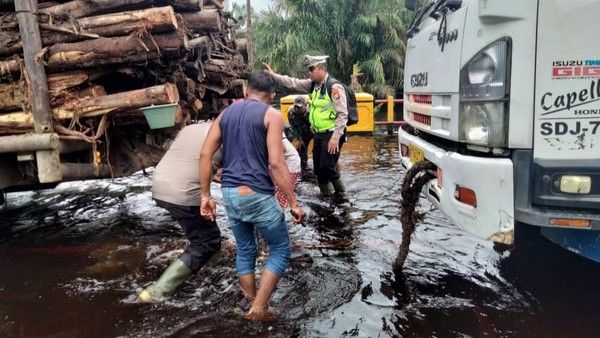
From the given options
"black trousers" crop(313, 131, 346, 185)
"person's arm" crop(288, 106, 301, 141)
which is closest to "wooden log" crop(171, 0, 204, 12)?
"black trousers" crop(313, 131, 346, 185)

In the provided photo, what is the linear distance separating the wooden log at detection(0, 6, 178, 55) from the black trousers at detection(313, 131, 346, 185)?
8.38ft

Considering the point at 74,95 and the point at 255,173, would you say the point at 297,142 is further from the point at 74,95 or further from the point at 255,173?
the point at 255,173

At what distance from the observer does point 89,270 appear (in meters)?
4.23

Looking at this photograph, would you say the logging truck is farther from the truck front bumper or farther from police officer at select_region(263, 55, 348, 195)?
the truck front bumper

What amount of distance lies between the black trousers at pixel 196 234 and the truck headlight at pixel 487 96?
6.25ft

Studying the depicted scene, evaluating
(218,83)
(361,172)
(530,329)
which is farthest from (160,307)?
(361,172)

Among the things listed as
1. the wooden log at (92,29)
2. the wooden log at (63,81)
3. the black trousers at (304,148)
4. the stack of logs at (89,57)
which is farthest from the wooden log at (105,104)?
the black trousers at (304,148)

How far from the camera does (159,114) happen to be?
4.07 meters

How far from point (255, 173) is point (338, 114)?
2.94 meters

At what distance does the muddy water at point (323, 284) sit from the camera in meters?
3.12

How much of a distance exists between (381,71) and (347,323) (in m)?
15.4

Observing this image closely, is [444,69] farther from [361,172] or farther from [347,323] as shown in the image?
[361,172]

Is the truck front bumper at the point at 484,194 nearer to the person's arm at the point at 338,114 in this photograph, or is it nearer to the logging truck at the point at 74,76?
the logging truck at the point at 74,76

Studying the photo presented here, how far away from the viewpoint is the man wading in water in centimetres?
314
